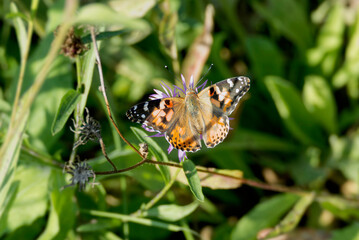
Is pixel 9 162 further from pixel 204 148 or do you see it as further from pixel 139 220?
pixel 204 148

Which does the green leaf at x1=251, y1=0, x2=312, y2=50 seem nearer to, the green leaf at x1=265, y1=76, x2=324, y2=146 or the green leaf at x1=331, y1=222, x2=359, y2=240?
the green leaf at x1=265, y1=76, x2=324, y2=146

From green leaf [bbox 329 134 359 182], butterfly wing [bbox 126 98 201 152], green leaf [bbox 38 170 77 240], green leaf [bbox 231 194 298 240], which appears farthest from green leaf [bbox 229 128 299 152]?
green leaf [bbox 38 170 77 240]

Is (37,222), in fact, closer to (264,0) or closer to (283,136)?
(283,136)

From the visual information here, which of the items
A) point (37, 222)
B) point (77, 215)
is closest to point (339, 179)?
point (77, 215)

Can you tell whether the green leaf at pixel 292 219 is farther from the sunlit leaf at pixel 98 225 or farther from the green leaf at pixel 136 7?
the green leaf at pixel 136 7

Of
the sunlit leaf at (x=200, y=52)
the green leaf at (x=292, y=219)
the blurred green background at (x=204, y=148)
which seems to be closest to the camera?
the blurred green background at (x=204, y=148)

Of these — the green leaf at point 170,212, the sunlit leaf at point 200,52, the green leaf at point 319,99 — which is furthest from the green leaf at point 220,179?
the green leaf at point 319,99
